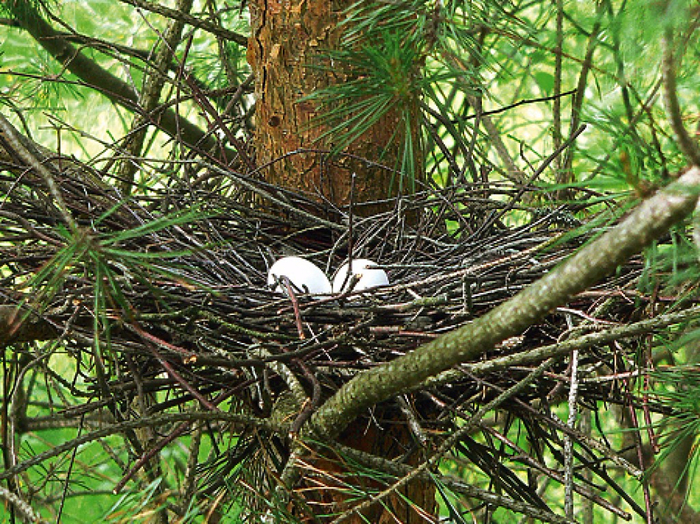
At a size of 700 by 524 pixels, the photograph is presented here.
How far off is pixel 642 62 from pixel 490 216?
2.52 ft

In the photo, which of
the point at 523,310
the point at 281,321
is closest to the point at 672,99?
the point at 523,310

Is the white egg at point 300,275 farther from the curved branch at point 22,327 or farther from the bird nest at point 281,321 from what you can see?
the curved branch at point 22,327

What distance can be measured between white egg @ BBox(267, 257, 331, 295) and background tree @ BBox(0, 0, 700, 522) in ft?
0.17

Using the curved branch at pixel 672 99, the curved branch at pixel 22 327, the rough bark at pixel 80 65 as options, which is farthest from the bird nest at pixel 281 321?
the rough bark at pixel 80 65

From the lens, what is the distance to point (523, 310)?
78 cm

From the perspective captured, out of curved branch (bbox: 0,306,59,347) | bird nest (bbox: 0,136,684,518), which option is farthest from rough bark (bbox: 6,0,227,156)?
curved branch (bbox: 0,306,59,347)

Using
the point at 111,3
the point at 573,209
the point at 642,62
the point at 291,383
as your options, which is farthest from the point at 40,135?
the point at 642,62

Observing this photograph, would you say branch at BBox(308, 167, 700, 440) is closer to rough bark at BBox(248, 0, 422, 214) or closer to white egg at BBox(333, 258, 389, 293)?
white egg at BBox(333, 258, 389, 293)

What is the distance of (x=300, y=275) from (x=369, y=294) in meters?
0.14

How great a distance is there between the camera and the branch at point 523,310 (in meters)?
0.65

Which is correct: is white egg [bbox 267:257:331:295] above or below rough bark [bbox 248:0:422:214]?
below

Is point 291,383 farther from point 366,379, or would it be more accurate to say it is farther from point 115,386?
point 115,386

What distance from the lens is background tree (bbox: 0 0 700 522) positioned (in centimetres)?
93

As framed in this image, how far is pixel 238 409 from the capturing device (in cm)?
163
